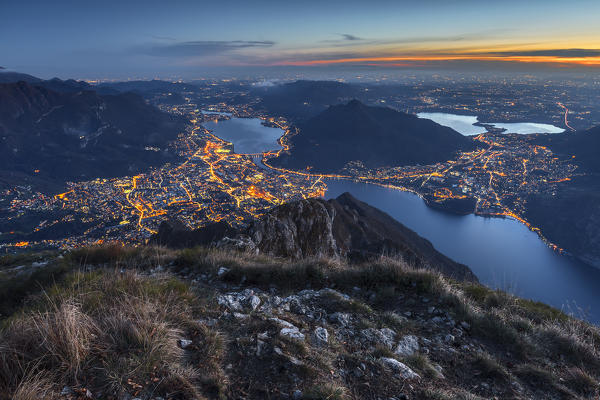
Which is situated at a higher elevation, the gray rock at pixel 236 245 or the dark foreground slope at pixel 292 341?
the dark foreground slope at pixel 292 341

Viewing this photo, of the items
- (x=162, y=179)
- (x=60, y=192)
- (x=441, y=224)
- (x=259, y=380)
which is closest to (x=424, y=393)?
(x=259, y=380)

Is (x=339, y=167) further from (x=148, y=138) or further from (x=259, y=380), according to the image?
(x=259, y=380)

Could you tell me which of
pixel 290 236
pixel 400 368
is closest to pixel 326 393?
pixel 400 368

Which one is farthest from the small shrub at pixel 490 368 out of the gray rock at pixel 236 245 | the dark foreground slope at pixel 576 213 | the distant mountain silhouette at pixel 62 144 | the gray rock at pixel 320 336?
the distant mountain silhouette at pixel 62 144

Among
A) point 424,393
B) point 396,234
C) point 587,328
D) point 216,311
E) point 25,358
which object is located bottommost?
point 396,234

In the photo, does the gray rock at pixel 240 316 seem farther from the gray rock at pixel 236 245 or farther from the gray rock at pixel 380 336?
the gray rock at pixel 236 245
